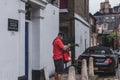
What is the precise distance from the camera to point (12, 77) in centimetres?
1123

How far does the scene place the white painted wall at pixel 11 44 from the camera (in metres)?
10.6

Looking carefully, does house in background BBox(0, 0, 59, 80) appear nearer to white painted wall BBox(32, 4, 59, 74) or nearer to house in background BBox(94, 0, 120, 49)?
white painted wall BBox(32, 4, 59, 74)

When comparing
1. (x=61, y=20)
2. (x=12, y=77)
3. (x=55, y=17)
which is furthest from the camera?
(x=61, y=20)

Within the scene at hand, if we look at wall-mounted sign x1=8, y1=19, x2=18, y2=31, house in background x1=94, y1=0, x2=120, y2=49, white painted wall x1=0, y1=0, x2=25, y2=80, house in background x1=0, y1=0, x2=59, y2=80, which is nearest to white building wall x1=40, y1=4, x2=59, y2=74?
house in background x1=0, y1=0, x2=59, y2=80

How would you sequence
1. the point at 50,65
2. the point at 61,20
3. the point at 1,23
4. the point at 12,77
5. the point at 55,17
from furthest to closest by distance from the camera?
the point at 61,20
the point at 55,17
the point at 50,65
the point at 12,77
the point at 1,23

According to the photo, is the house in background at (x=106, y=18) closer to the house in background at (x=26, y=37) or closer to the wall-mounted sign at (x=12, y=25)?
the house in background at (x=26, y=37)

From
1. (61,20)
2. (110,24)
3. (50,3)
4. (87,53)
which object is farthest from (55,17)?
(110,24)

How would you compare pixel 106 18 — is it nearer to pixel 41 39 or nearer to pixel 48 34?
pixel 48 34

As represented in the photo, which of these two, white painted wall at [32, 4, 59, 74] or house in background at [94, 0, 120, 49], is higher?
house in background at [94, 0, 120, 49]

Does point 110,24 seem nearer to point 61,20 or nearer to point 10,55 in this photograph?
point 61,20

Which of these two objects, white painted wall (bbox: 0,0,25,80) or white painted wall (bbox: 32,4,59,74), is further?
white painted wall (bbox: 32,4,59,74)

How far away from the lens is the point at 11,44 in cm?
1123

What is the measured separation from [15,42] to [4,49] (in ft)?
2.98

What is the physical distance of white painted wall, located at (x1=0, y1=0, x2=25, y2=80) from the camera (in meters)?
10.6
